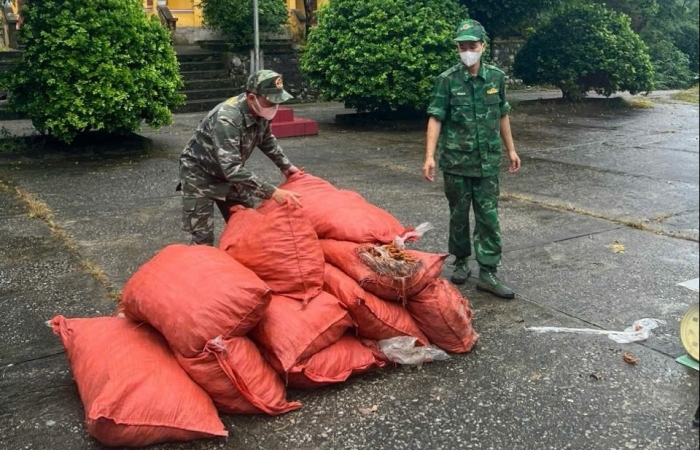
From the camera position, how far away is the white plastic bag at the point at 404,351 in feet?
11.2

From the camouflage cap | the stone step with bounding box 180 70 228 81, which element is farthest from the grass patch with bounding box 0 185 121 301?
the stone step with bounding box 180 70 228 81

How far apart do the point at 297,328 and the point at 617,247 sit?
10.4 feet

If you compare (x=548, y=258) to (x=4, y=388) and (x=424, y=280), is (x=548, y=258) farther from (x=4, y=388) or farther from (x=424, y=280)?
(x=4, y=388)

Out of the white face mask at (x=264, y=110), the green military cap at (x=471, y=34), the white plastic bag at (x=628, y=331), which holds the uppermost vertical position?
the green military cap at (x=471, y=34)

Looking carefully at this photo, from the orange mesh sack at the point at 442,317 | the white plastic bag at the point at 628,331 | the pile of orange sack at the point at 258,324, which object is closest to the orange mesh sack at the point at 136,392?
the pile of orange sack at the point at 258,324

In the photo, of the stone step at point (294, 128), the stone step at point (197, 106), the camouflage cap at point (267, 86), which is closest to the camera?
the camouflage cap at point (267, 86)

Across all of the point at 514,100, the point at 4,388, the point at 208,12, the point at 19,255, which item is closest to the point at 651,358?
the point at 4,388

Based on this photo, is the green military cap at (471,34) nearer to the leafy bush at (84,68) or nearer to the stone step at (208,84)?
the leafy bush at (84,68)

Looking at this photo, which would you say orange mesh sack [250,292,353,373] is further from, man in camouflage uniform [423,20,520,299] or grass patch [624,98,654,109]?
grass patch [624,98,654,109]

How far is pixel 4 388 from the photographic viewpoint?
130 inches

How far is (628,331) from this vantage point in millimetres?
3861

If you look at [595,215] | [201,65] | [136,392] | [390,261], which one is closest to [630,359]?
[390,261]

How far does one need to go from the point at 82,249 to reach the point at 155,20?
4602mm

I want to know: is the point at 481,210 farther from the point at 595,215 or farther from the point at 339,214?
the point at 595,215
